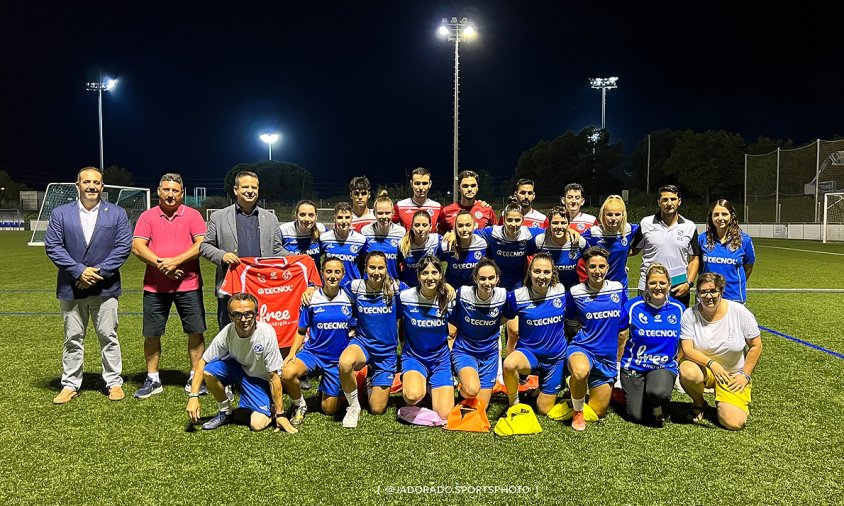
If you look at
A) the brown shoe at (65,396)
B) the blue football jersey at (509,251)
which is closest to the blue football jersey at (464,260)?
the blue football jersey at (509,251)

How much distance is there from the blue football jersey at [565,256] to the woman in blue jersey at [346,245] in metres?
1.63

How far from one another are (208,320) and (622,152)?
47376 mm

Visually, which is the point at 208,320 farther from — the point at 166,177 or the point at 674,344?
the point at 674,344

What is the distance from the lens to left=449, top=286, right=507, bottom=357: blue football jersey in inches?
165

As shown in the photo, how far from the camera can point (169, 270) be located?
14.2 ft

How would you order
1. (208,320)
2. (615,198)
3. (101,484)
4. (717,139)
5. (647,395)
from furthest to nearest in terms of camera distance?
(717,139) → (208,320) → (615,198) → (647,395) → (101,484)

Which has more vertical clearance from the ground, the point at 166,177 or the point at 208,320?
the point at 166,177

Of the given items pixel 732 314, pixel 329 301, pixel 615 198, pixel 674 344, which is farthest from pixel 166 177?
pixel 732 314

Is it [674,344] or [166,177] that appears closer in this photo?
[674,344]

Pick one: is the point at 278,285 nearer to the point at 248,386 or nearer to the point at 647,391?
the point at 248,386

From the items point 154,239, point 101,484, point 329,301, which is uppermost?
point 154,239

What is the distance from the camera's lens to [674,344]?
400cm

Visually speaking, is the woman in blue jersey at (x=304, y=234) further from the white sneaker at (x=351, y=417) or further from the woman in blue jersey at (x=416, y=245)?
the white sneaker at (x=351, y=417)

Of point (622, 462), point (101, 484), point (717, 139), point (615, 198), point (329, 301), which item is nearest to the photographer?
point (101, 484)
